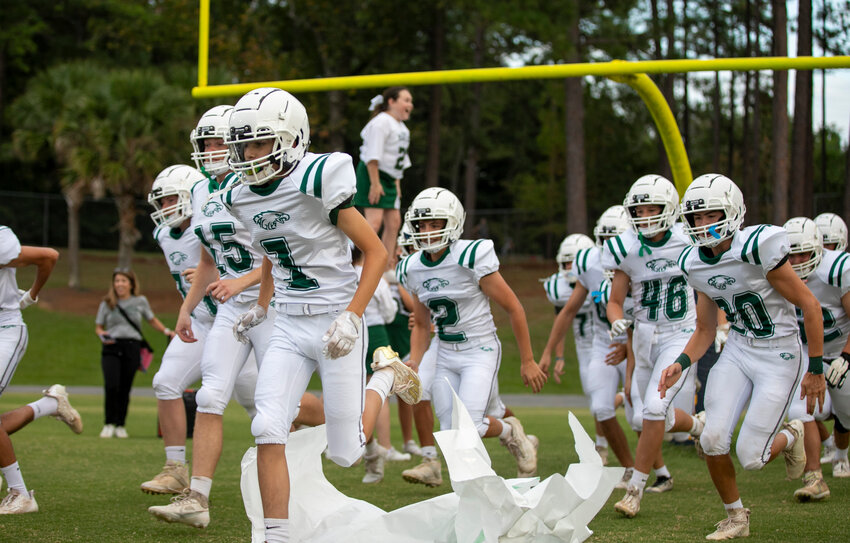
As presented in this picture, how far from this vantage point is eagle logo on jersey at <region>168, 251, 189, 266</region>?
639 cm

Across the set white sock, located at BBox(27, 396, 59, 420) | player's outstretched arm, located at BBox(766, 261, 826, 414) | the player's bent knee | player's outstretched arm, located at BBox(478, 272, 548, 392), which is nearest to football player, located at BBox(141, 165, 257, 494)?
the player's bent knee

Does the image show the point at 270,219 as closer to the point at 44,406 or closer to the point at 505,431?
the point at 505,431

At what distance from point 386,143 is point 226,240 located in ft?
13.1

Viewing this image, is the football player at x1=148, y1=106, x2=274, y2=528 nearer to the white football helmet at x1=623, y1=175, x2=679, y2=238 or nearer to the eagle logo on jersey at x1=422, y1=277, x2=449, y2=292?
the eagle logo on jersey at x1=422, y1=277, x2=449, y2=292

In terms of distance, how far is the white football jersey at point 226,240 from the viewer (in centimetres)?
555

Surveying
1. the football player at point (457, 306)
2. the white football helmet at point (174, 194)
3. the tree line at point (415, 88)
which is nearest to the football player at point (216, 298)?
the white football helmet at point (174, 194)

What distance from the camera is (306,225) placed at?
4.50m

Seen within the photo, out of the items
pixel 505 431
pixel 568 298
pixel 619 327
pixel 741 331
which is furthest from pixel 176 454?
pixel 568 298

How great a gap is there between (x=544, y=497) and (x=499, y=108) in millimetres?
35446

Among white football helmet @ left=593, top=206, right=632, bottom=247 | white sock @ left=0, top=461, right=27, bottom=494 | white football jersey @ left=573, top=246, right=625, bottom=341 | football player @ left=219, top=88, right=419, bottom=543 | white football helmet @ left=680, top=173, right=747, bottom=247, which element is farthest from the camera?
white football helmet @ left=593, top=206, right=632, bottom=247

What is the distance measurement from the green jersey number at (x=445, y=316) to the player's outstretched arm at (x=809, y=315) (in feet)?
6.55

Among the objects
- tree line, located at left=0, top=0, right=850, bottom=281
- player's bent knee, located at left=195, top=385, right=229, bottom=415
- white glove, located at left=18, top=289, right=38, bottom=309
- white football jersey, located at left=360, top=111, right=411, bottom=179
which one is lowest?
player's bent knee, located at left=195, top=385, right=229, bottom=415

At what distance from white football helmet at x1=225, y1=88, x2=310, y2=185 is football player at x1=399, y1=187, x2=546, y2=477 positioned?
1715mm

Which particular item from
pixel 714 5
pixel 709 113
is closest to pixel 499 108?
pixel 709 113
